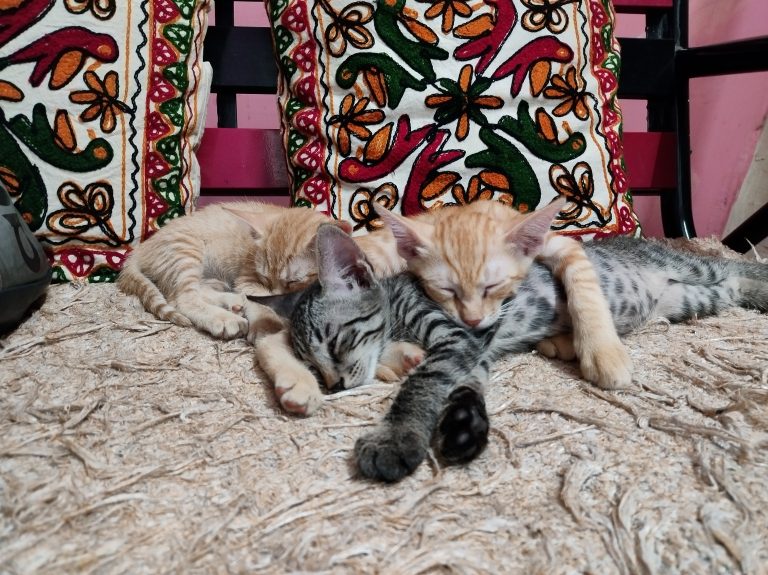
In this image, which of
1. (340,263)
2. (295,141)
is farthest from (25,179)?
(340,263)

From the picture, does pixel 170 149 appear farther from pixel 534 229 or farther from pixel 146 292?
pixel 534 229

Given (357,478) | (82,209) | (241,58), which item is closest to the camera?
(357,478)

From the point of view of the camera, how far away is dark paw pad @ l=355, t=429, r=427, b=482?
58cm

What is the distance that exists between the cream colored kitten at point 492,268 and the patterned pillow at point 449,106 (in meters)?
A: 0.40

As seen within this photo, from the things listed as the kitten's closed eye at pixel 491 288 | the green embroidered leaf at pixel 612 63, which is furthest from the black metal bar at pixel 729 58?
the kitten's closed eye at pixel 491 288

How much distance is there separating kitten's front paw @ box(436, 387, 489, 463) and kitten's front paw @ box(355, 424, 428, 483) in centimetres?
3

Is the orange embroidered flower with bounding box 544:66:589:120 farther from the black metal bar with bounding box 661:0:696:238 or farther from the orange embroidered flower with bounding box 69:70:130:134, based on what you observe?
the orange embroidered flower with bounding box 69:70:130:134

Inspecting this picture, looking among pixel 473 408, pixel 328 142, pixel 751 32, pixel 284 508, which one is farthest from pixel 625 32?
pixel 284 508

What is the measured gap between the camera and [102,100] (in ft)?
4.16

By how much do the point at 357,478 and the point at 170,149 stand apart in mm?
1058

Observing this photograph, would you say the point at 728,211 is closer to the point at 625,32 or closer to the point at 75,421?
the point at 625,32

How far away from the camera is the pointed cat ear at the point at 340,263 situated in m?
0.87

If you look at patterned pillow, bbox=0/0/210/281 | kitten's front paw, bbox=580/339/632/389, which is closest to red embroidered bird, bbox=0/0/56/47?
patterned pillow, bbox=0/0/210/281

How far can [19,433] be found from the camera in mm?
657
